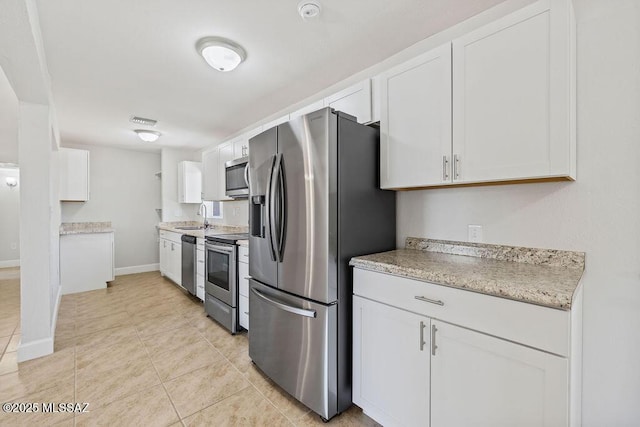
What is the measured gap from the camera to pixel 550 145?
1323 millimetres

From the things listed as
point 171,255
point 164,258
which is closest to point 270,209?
point 171,255

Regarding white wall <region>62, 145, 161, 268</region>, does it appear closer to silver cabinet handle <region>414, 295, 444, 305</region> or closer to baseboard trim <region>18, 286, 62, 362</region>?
baseboard trim <region>18, 286, 62, 362</region>

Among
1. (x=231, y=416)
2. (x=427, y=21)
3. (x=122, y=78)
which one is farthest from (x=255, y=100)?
(x=231, y=416)

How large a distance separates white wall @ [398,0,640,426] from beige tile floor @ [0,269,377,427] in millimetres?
1272

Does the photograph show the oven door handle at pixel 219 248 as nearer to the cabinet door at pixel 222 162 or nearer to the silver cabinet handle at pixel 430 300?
the cabinet door at pixel 222 162

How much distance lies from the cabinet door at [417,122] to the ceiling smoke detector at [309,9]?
0.59m

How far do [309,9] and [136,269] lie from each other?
588 centimetres

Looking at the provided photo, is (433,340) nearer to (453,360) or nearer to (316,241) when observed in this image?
(453,360)

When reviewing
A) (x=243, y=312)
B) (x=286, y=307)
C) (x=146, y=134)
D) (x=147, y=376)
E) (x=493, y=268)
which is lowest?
(x=147, y=376)

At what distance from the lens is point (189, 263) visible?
4.00m

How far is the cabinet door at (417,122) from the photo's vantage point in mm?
1652

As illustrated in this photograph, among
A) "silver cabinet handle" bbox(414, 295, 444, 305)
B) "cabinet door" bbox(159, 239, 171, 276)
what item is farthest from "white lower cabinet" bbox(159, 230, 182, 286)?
"silver cabinet handle" bbox(414, 295, 444, 305)

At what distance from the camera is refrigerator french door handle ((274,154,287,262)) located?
77.7 inches

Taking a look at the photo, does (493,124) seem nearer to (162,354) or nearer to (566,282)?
(566,282)
